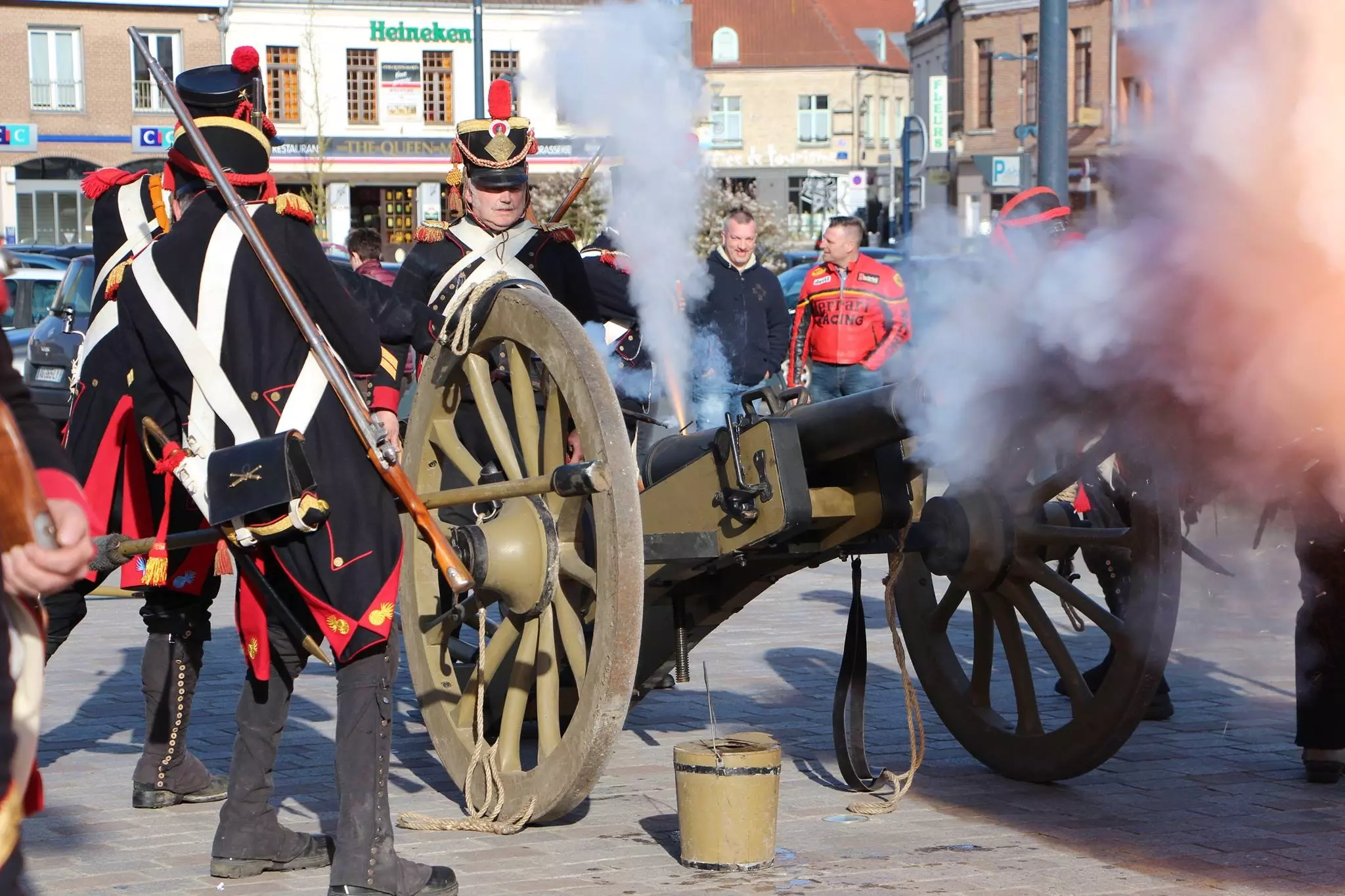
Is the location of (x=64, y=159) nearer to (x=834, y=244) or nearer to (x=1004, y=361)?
(x=834, y=244)

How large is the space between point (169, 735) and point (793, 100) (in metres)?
46.8

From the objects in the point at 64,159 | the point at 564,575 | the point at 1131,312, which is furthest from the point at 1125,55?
the point at 64,159

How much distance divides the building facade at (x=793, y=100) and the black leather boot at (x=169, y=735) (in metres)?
37.6

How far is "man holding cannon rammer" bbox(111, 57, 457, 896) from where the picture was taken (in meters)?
4.30

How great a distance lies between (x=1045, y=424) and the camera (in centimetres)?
501

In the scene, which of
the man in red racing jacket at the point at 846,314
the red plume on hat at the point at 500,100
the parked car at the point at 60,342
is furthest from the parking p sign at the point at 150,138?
the red plume on hat at the point at 500,100

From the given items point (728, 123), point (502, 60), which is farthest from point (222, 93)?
point (728, 123)

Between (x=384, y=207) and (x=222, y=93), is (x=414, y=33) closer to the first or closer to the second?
(x=384, y=207)

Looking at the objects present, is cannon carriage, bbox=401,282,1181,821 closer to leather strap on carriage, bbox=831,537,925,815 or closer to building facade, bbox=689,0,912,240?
leather strap on carriage, bbox=831,537,925,815

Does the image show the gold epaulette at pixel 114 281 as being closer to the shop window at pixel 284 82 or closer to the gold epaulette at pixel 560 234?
the gold epaulette at pixel 560 234

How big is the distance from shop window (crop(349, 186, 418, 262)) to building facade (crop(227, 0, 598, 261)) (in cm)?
3

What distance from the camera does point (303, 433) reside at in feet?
14.2

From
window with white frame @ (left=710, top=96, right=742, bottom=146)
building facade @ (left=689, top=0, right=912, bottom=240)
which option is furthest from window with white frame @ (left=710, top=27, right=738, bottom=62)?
window with white frame @ (left=710, top=96, right=742, bottom=146)

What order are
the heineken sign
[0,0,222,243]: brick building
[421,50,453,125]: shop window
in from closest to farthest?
[0,0,222,243]: brick building, the heineken sign, [421,50,453,125]: shop window
